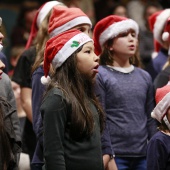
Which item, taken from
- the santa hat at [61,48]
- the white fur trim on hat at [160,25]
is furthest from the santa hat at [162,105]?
the white fur trim on hat at [160,25]

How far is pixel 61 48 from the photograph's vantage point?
4.38 meters

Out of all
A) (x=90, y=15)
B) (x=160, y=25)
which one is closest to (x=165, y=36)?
(x=160, y=25)

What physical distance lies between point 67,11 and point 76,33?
2.61ft

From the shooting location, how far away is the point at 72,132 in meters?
4.15

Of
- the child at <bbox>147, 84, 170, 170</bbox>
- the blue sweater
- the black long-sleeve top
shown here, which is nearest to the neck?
the blue sweater

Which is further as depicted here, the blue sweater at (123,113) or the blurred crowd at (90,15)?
the blurred crowd at (90,15)

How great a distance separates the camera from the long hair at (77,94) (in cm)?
414

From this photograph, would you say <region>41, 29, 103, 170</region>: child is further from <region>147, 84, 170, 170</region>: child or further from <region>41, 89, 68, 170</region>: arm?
<region>147, 84, 170, 170</region>: child

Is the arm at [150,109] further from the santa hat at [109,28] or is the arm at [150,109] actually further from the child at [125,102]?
the santa hat at [109,28]

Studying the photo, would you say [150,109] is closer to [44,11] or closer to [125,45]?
[125,45]

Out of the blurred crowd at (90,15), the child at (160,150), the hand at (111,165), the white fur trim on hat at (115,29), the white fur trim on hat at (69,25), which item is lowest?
the blurred crowd at (90,15)

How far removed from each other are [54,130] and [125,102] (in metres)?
1.03

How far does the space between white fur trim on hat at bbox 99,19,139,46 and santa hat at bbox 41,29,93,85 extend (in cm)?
76

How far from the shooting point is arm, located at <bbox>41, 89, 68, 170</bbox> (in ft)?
13.2
